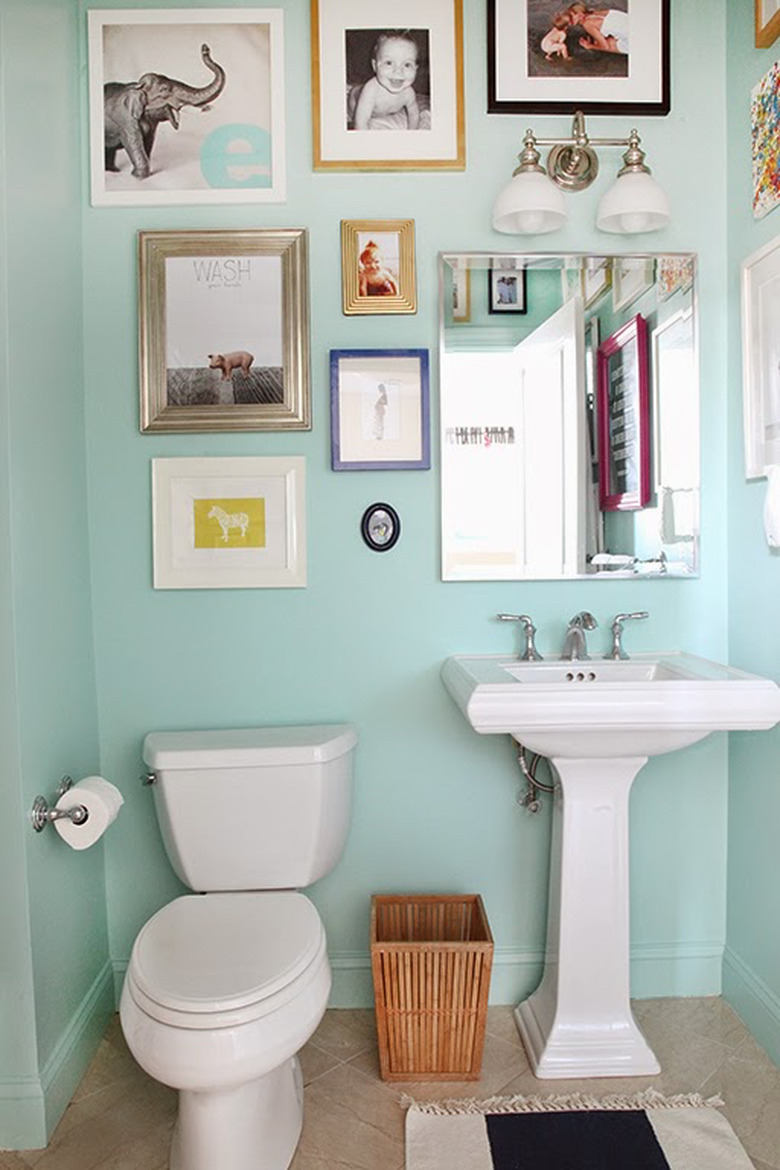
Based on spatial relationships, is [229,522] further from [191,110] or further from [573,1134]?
[573,1134]

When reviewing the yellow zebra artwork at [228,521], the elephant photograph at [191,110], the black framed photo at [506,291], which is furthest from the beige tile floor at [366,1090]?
the elephant photograph at [191,110]

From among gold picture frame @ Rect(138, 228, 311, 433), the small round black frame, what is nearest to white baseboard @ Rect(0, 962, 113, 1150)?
the small round black frame

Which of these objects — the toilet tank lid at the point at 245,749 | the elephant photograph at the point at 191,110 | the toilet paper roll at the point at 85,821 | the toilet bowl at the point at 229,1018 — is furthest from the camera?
the elephant photograph at the point at 191,110

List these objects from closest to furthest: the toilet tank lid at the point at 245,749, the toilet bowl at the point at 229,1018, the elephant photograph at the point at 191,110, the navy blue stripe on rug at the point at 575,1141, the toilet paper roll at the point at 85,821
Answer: the toilet bowl at the point at 229,1018
the navy blue stripe on rug at the point at 575,1141
the toilet paper roll at the point at 85,821
the toilet tank lid at the point at 245,749
the elephant photograph at the point at 191,110

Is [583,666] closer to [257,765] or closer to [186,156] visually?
[257,765]

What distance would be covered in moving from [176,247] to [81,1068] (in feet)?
5.92

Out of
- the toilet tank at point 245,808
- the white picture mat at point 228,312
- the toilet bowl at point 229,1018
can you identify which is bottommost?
the toilet bowl at point 229,1018

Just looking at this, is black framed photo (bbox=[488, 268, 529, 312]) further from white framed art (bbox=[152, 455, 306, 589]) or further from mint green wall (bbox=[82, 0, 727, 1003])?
white framed art (bbox=[152, 455, 306, 589])

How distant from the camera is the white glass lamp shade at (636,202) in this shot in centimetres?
208

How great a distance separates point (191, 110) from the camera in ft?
7.18

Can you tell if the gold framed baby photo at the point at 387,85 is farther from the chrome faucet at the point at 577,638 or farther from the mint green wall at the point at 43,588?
the chrome faucet at the point at 577,638

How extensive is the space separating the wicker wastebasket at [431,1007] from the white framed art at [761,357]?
46.6 inches

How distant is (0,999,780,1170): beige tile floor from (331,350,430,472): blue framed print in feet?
4.28

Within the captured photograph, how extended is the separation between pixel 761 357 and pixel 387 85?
105cm
